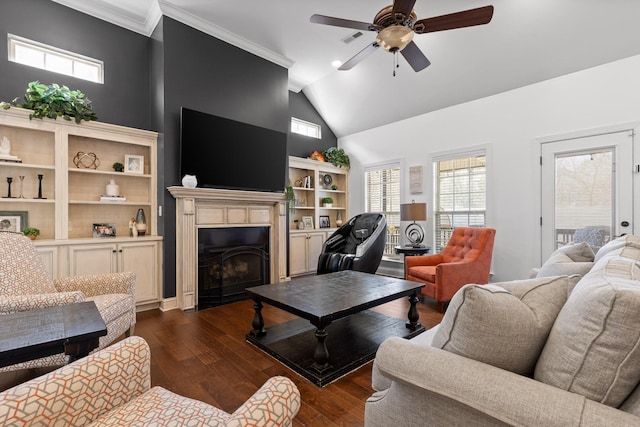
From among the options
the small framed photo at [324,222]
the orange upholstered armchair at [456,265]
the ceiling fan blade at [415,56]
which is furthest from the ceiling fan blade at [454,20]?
the small framed photo at [324,222]

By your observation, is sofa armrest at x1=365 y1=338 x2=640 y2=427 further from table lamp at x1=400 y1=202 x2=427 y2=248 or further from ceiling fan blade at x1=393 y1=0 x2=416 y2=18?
table lamp at x1=400 y1=202 x2=427 y2=248

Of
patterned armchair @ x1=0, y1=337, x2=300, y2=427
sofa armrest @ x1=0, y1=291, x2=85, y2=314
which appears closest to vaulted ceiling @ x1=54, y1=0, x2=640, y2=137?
sofa armrest @ x1=0, y1=291, x2=85, y2=314

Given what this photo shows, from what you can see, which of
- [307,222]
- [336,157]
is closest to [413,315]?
[307,222]

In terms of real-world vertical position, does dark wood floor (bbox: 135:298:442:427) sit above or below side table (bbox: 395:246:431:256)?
below

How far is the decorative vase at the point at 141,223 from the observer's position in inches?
149

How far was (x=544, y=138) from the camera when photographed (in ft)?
12.7

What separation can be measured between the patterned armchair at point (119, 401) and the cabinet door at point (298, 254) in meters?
3.95

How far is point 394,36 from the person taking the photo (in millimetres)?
2373

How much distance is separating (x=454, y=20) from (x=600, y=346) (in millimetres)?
2476

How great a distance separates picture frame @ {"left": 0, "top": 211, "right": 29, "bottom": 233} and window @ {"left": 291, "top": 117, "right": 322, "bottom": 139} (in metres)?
3.95

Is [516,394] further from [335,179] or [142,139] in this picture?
[335,179]

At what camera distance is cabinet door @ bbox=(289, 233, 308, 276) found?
5.13 meters

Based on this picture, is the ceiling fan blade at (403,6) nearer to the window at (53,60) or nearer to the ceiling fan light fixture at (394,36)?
the ceiling fan light fixture at (394,36)

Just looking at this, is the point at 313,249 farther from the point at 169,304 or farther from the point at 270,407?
the point at 270,407
